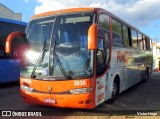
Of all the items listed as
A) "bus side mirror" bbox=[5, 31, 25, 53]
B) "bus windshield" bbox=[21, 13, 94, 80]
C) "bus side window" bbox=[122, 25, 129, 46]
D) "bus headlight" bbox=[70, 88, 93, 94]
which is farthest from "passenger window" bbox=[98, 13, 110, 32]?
"bus side mirror" bbox=[5, 31, 25, 53]

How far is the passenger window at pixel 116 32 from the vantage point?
10525 mm

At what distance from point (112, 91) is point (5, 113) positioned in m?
3.64

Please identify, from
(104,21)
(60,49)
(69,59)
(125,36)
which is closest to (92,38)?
(69,59)

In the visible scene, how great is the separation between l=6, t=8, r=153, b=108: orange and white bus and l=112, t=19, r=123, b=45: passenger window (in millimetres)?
573

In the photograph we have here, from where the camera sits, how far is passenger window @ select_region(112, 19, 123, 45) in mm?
10525

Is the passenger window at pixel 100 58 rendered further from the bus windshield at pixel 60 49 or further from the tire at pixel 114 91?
the tire at pixel 114 91

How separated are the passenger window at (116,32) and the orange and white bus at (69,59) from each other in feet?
1.88

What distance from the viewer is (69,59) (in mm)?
8328

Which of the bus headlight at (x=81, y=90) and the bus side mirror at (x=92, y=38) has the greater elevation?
the bus side mirror at (x=92, y=38)

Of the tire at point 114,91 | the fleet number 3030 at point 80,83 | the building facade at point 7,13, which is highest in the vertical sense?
the building facade at point 7,13

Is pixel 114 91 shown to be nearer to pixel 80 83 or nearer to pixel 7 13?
pixel 80 83

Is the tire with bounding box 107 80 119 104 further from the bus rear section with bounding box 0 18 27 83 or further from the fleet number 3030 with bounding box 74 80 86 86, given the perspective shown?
the bus rear section with bounding box 0 18 27 83

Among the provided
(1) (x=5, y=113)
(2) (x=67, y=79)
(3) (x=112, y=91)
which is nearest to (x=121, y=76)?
(3) (x=112, y=91)

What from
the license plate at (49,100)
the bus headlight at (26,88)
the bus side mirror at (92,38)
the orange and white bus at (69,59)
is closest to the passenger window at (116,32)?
the orange and white bus at (69,59)
